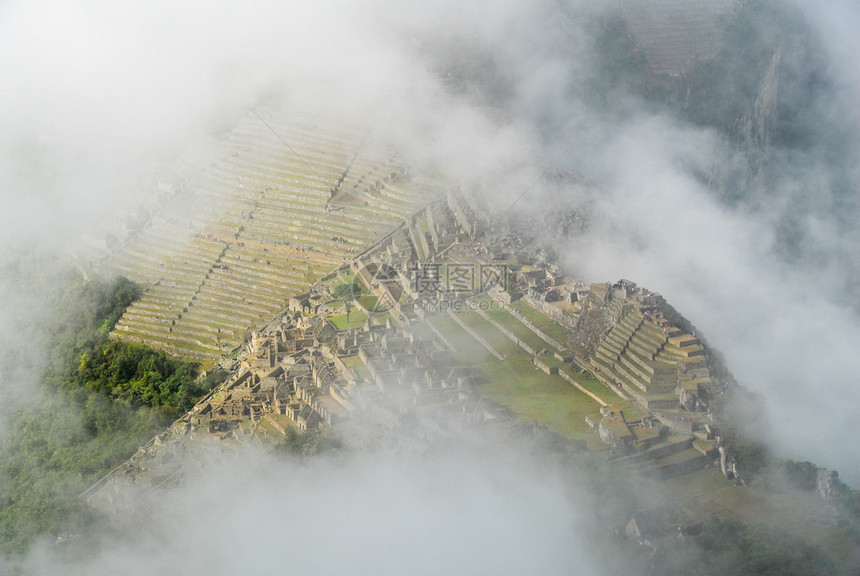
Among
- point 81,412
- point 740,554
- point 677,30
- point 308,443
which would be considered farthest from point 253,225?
point 740,554

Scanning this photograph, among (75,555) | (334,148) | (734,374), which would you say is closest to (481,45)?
(334,148)

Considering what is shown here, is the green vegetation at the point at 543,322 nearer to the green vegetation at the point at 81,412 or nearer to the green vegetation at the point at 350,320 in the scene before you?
the green vegetation at the point at 350,320

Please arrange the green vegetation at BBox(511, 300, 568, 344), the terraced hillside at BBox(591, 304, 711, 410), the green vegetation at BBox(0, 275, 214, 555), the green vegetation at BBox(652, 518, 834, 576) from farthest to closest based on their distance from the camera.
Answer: the green vegetation at BBox(511, 300, 568, 344) < the green vegetation at BBox(0, 275, 214, 555) < the terraced hillside at BBox(591, 304, 711, 410) < the green vegetation at BBox(652, 518, 834, 576)

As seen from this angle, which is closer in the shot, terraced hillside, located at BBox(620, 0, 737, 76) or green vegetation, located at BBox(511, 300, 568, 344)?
green vegetation, located at BBox(511, 300, 568, 344)

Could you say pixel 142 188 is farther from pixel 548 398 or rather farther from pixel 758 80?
pixel 758 80

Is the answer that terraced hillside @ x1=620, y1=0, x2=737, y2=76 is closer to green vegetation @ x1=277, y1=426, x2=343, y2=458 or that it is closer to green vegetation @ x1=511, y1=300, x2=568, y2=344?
green vegetation @ x1=511, y1=300, x2=568, y2=344

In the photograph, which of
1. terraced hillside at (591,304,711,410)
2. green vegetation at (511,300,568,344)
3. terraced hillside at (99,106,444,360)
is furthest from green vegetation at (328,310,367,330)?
terraced hillside at (591,304,711,410)
